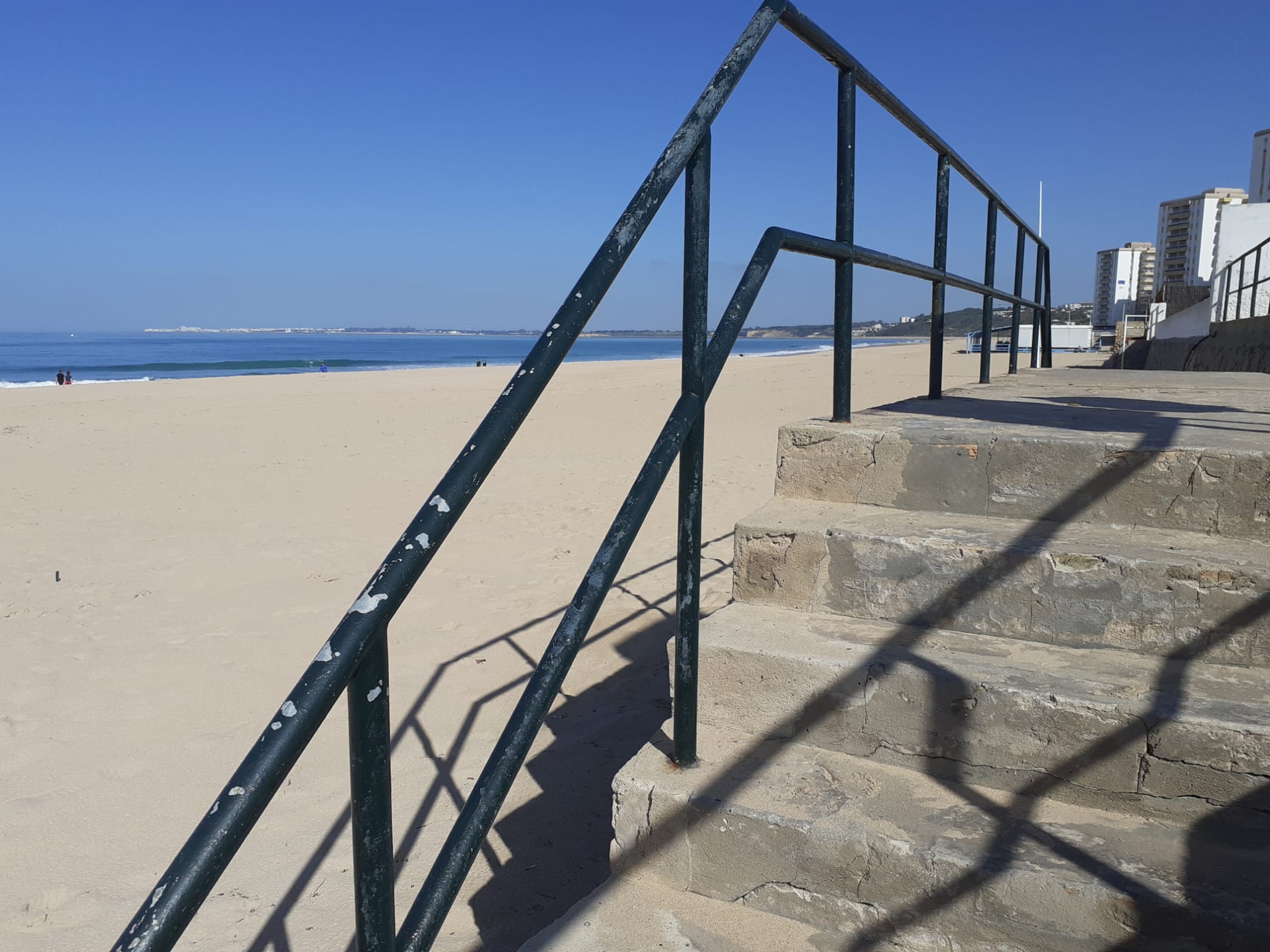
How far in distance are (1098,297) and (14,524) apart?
261 ft

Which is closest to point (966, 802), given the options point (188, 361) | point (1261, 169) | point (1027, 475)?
point (1027, 475)

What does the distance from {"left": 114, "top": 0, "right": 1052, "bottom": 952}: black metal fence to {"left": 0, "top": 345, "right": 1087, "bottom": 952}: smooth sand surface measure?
55.4 inches

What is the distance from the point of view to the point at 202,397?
1853 cm

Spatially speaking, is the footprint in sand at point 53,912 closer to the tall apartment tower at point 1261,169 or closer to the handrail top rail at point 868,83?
the handrail top rail at point 868,83

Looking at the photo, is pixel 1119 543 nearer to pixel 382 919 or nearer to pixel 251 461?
pixel 382 919

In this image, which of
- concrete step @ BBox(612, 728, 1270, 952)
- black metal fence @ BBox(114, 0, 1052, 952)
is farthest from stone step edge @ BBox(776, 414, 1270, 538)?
concrete step @ BBox(612, 728, 1270, 952)

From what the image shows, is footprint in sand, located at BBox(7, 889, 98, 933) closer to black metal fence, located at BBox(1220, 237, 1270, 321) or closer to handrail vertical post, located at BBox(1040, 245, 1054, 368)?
handrail vertical post, located at BBox(1040, 245, 1054, 368)

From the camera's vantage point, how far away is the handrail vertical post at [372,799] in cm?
88

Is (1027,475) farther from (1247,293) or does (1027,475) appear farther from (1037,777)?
(1247,293)

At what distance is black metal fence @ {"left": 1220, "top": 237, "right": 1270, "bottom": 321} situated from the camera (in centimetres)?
863

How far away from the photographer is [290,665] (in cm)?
418

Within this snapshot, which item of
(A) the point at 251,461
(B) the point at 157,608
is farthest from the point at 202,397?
(B) the point at 157,608

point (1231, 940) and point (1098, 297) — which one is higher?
point (1098, 297)

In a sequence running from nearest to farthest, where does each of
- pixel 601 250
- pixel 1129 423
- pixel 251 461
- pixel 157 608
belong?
pixel 601 250 < pixel 1129 423 < pixel 157 608 < pixel 251 461
